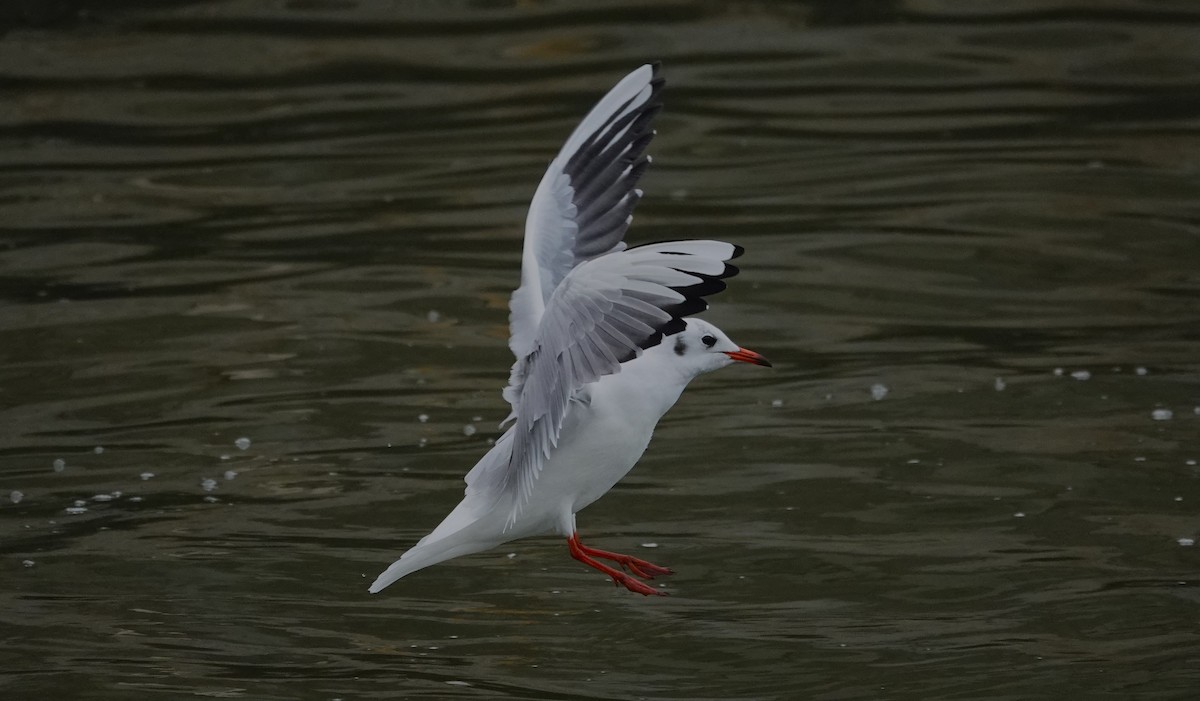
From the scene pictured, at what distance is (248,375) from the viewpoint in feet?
29.8

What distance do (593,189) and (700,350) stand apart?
80 cm

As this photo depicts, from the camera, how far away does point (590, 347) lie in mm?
5129

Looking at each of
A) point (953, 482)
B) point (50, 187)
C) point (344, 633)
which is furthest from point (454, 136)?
point (344, 633)

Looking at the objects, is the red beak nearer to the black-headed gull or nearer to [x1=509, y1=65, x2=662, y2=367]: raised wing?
the black-headed gull

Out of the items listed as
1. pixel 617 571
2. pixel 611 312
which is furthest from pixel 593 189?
pixel 617 571

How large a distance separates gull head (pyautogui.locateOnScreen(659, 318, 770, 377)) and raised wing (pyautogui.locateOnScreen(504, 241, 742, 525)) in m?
0.57

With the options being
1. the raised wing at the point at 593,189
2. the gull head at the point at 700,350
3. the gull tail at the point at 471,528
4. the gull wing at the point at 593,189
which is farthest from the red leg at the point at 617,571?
the raised wing at the point at 593,189

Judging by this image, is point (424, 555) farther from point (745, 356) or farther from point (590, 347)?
point (745, 356)

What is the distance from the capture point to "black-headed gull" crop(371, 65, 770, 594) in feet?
16.5

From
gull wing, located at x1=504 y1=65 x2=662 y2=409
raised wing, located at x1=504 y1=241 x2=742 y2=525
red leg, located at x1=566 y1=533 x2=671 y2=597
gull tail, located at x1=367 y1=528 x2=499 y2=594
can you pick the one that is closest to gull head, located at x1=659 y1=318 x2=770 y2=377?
gull wing, located at x1=504 y1=65 x2=662 y2=409

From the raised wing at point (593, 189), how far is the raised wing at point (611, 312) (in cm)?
78

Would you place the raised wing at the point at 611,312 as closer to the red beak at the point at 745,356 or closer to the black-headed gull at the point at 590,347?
the black-headed gull at the point at 590,347

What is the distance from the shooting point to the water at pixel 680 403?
6.23 metres

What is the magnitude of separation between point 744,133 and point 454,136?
2.22 meters
